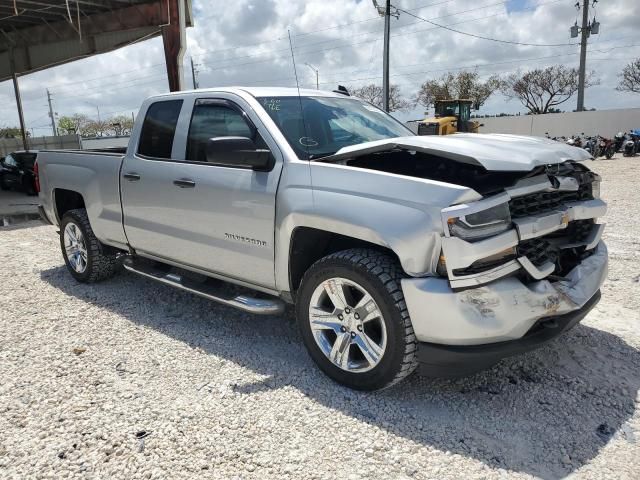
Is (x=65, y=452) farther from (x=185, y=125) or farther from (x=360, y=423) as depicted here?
(x=185, y=125)

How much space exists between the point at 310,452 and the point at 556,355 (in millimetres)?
1973

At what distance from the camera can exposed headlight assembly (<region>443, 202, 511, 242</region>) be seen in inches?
106

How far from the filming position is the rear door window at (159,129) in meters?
4.41

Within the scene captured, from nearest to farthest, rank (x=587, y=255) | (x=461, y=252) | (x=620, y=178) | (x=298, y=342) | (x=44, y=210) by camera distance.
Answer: (x=461, y=252) → (x=587, y=255) → (x=298, y=342) → (x=44, y=210) → (x=620, y=178)

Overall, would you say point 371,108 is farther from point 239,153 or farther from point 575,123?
point 575,123

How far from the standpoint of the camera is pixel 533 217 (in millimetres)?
2996

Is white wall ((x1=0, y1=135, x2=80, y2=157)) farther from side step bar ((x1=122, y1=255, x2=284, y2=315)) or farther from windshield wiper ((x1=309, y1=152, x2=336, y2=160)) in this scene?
windshield wiper ((x1=309, y1=152, x2=336, y2=160))

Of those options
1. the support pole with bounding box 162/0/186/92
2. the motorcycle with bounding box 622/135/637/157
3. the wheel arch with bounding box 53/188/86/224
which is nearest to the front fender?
the wheel arch with bounding box 53/188/86/224

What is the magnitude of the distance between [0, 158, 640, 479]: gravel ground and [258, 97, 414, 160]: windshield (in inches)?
60.0

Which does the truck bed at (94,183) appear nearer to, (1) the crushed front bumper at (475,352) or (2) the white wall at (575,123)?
(1) the crushed front bumper at (475,352)

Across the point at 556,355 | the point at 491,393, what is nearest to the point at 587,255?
the point at 556,355

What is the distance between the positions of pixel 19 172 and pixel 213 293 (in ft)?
50.9

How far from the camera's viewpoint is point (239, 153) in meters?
3.42

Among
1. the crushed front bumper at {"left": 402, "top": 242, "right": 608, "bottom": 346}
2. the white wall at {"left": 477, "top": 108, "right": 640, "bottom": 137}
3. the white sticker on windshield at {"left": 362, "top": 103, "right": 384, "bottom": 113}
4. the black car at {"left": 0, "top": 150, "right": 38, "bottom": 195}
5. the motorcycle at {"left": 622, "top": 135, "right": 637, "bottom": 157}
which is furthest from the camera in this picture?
the white wall at {"left": 477, "top": 108, "right": 640, "bottom": 137}
